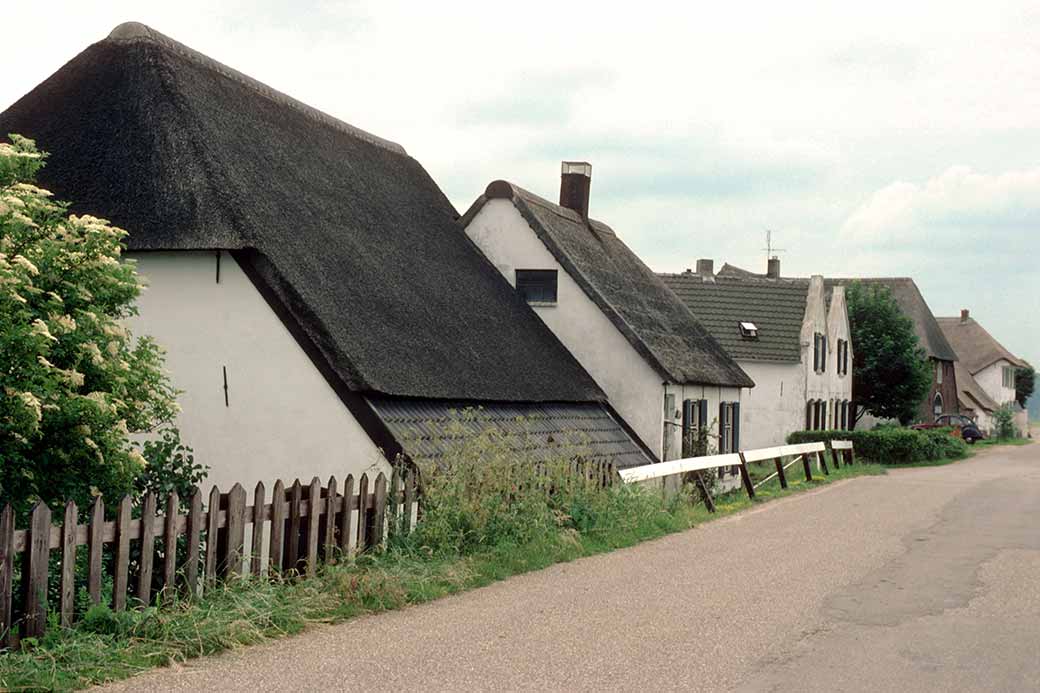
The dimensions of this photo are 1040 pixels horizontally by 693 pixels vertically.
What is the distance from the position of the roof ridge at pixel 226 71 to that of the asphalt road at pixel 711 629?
10245 mm

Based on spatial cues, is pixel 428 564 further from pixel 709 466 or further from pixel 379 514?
pixel 709 466

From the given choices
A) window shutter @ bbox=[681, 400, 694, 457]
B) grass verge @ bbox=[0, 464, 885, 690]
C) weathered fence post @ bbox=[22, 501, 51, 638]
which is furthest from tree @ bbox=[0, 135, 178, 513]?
window shutter @ bbox=[681, 400, 694, 457]

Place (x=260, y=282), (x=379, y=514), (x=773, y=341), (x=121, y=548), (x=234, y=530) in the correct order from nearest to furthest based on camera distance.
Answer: (x=121, y=548) → (x=234, y=530) → (x=379, y=514) → (x=260, y=282) → (x=773, y=341)

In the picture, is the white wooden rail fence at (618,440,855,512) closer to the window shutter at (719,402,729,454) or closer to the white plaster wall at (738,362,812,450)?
the window shutter at (719,402,729,454)

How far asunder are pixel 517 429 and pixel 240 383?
446cm

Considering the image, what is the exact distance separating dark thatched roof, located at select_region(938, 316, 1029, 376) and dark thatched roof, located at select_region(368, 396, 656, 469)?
70.7 m

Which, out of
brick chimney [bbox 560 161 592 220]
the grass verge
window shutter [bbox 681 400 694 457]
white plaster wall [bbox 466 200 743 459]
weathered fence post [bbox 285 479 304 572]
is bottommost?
the grass verge

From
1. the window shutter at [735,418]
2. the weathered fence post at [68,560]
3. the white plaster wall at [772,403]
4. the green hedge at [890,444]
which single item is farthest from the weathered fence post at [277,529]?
the white plaster wall at [772,403]

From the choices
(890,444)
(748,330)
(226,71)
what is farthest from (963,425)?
(226,71)

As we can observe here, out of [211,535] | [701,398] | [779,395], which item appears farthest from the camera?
[779,395]

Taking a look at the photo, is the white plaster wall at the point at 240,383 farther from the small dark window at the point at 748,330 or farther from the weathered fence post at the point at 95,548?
the small dark window at the point at 748,330

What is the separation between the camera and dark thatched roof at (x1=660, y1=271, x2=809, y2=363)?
4241cm

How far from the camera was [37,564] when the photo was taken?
8.15 metres

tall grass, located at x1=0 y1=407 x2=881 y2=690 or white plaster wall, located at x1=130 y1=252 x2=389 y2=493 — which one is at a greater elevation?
white plaster wall, located at x1=130 y1=252 x2=389 y2=493
